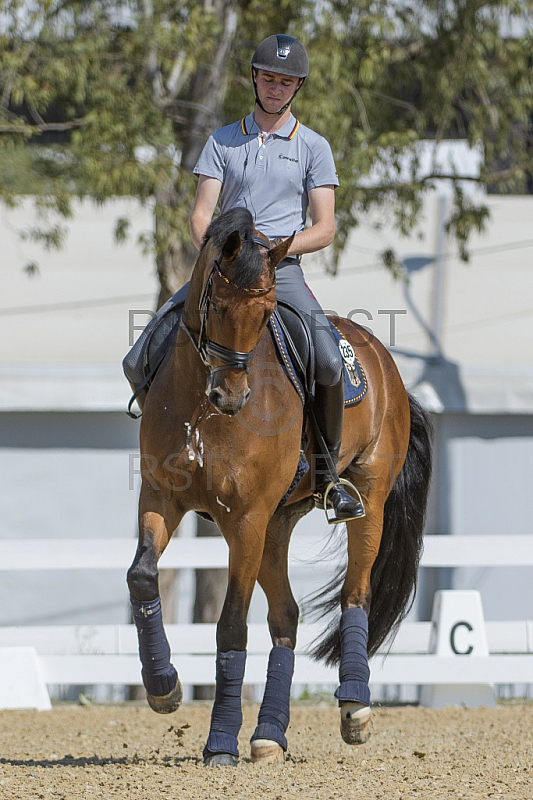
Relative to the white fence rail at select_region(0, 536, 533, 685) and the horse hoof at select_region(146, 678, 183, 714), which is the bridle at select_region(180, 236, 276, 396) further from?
the white fence rail at select_region(0, 536, 533, 685)

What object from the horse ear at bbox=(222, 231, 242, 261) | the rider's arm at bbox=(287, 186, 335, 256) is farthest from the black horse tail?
the horse ear at bbox=(222, 231, 242, 261)

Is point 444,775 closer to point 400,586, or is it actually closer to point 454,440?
point 400,586

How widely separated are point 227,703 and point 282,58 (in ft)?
9.92

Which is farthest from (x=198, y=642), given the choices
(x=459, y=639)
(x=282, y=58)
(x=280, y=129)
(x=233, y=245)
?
(x=282, y=58)

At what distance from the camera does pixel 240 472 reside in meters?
4.43

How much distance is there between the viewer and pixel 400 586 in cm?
623

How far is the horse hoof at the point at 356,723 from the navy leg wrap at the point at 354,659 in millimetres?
38

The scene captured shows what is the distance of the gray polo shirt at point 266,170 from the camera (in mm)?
4836

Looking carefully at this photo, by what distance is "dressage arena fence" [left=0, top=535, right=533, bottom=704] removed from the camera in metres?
7.59

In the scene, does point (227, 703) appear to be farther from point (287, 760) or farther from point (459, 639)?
point (459, 639)

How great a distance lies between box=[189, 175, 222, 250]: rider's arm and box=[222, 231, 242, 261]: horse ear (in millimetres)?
515

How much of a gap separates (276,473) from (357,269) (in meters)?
7.89

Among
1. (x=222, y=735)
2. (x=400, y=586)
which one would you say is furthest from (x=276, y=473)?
(x=400, y=586)

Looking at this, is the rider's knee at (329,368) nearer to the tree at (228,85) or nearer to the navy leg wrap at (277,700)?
the navy leg wrap at (277,700)
